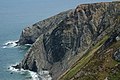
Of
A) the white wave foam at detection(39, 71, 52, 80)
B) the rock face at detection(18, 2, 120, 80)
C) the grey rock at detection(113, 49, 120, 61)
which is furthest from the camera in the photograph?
the rock face at detection(18, 2, 120, 80)

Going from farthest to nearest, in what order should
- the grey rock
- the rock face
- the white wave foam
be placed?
1. the rock face
2. the white wave foam
3. the grey rock

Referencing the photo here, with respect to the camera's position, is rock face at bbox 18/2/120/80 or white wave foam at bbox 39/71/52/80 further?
rock face at bbox 18/2/120/80

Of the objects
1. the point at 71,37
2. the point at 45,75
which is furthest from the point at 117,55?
the point at 71,37

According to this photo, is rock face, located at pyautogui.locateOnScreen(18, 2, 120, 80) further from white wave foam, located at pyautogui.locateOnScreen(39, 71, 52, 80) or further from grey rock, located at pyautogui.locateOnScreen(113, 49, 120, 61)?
grey rock, located at pyautogui.locateOnScreen(113, 49, 120, 61)

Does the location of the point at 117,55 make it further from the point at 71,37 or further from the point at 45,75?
the point at 71,37

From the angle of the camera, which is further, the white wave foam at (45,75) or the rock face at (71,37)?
the rock face at (71,37)

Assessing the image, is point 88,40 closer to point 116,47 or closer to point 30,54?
point 30,54

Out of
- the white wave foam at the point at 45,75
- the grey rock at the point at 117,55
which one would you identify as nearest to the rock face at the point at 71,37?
the white wave foam at the point at 45,75

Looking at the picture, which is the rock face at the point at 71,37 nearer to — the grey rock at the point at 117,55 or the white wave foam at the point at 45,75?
the white wave foam at the point at 45,75

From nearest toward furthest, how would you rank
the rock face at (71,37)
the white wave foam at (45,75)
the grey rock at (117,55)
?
the grey rock at (117,55), the white wave foam at (45,75), the rock face at (71,37)

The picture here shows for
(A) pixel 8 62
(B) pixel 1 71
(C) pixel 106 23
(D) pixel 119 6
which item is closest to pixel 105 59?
(C) pixel 106 23

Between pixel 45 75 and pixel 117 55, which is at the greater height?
pixel 117 55

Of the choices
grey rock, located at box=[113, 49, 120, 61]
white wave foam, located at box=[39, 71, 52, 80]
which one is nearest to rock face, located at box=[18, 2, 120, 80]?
white wave foam, located at box=[39, 71, 52, 80]
